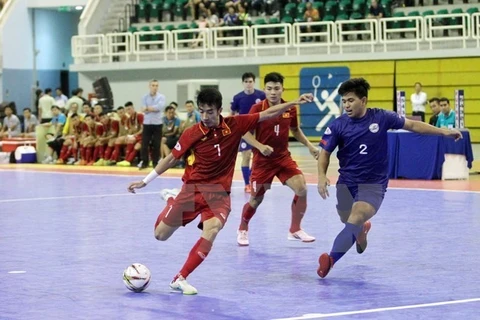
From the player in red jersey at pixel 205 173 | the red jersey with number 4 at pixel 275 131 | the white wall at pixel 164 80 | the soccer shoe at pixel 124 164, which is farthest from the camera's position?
the white wall at pixel 164 80

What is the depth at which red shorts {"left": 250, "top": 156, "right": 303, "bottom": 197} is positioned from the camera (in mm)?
11898

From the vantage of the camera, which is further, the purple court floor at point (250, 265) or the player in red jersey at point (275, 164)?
the player in red jersey at point (275, 164)

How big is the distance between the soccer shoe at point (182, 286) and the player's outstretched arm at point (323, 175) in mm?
1540

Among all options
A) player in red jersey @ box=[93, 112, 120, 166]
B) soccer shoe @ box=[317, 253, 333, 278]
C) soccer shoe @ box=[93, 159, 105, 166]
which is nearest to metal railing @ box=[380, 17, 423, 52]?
player in red jersey @ box=[93, 112, 120, 166]

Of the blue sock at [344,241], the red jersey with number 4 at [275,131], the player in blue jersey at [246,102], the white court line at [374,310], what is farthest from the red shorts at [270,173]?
the player in blue jersey at [246,102]

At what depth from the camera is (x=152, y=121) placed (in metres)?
23.2

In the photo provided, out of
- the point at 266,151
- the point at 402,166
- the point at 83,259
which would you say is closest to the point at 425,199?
the point at 402,166

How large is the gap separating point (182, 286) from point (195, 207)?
2.62 feet

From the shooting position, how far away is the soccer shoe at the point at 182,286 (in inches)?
339

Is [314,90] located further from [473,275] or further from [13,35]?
[473,275]

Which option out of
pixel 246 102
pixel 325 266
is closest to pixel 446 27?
pixel 246 102

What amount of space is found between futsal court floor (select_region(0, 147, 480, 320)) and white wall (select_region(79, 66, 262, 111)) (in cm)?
1623

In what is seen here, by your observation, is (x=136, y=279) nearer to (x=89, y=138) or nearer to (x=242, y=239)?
(x=242, y=239)

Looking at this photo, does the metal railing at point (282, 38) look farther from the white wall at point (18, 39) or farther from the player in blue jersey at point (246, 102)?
the player in blue jersey at point (246, 102)
